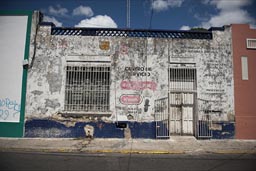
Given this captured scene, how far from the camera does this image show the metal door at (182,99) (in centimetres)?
1023

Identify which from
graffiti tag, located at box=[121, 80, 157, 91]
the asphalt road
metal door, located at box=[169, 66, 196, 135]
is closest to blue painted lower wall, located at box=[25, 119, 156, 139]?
metal door, located at box=[169, 66, 196, 135]

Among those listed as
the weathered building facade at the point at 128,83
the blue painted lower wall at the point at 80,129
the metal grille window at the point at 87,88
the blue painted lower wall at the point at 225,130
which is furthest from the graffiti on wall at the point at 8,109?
the blue painted lower wall at the point at 225,130

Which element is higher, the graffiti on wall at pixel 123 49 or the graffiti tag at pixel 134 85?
the graffiti on wall at pixel 123 49

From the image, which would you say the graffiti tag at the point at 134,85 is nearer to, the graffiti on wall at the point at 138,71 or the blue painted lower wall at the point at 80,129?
the graffiti on wall at the point at 138,71

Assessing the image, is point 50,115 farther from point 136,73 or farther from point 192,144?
point 192,144

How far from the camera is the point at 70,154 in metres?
7.36

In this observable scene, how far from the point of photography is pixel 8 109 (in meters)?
9.90

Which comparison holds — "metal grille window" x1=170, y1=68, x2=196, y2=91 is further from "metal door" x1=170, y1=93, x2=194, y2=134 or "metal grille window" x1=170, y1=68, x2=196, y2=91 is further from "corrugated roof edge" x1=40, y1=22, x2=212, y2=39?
"corrugated roof edge" x1=40, y1=22, x2=212, y2=39

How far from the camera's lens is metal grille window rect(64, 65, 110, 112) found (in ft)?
32.9

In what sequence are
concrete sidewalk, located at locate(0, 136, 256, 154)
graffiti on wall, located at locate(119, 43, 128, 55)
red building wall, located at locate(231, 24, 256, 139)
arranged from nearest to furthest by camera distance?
concrete sidewalk, located at locate(0, 136, 256, 154) < red building wall, located at locate(231, 24, 256, 139) < graffiti on wall, located at locate(119, 43, 128, 55)

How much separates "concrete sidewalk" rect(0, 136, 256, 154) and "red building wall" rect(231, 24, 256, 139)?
60 centimetres

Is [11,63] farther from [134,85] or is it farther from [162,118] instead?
[162,118]

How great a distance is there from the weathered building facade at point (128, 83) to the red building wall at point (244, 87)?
0.81ft

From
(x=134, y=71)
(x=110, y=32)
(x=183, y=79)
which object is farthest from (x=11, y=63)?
(x=183, y=79)
